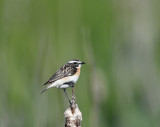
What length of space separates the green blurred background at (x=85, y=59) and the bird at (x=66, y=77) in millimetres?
396

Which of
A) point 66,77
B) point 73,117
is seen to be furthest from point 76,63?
point 73,117

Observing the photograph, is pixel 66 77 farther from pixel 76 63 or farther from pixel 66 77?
pixel 76 63

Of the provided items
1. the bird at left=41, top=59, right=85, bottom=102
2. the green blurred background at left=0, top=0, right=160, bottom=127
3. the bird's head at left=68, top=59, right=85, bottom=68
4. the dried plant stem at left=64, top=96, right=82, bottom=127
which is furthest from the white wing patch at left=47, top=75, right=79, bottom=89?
the green blurred background at left=0, top=0, right=160, bottom=127

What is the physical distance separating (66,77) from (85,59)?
709 mm

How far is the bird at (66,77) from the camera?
2566 millimetres

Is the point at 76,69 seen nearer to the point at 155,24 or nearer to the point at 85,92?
the point at 85,92

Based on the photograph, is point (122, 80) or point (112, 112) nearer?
point (112, 112)

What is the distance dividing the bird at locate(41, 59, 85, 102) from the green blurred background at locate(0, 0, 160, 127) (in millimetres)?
396

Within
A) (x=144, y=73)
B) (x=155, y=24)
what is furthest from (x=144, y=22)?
(x=144, y=73)

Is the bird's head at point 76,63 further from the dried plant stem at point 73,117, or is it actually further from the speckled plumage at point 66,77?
the dried plant stem at point 73,117

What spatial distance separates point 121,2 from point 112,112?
1374 millimetres

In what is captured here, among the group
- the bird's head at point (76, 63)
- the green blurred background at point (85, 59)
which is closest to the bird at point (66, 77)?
the bird's head at point (76, 63)

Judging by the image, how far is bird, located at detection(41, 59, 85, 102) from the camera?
8.42 ft

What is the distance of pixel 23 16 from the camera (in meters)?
4.04
